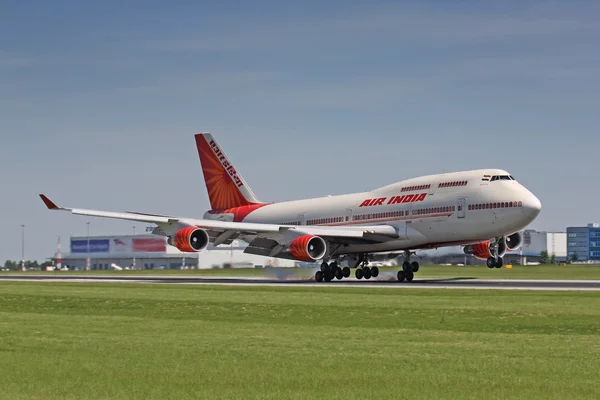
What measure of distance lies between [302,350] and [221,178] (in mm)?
60282

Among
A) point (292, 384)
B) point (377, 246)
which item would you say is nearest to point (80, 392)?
point (292, 384)

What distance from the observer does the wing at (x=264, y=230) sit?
201 ft

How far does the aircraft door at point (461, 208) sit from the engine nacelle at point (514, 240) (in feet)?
17.3

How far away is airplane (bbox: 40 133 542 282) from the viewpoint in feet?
184

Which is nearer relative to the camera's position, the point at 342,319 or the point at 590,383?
the point at 590,383

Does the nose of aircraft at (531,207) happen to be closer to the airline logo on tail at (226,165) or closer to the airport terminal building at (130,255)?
the airline logo on tail at (226,165)

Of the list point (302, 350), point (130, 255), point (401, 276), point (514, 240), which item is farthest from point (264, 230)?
point (130, 255)

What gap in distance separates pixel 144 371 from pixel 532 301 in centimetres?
2214

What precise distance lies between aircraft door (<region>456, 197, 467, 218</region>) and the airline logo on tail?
85.1ft

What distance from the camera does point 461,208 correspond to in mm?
57188

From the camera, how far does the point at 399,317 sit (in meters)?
27.4

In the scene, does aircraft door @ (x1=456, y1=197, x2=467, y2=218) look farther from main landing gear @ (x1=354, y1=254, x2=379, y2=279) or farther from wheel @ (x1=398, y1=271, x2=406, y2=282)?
main landing gear @ (x1=354, y1=254, x2=379, y2=279)

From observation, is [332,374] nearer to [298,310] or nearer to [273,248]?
[298,310]

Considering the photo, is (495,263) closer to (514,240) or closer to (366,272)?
(514,240)
